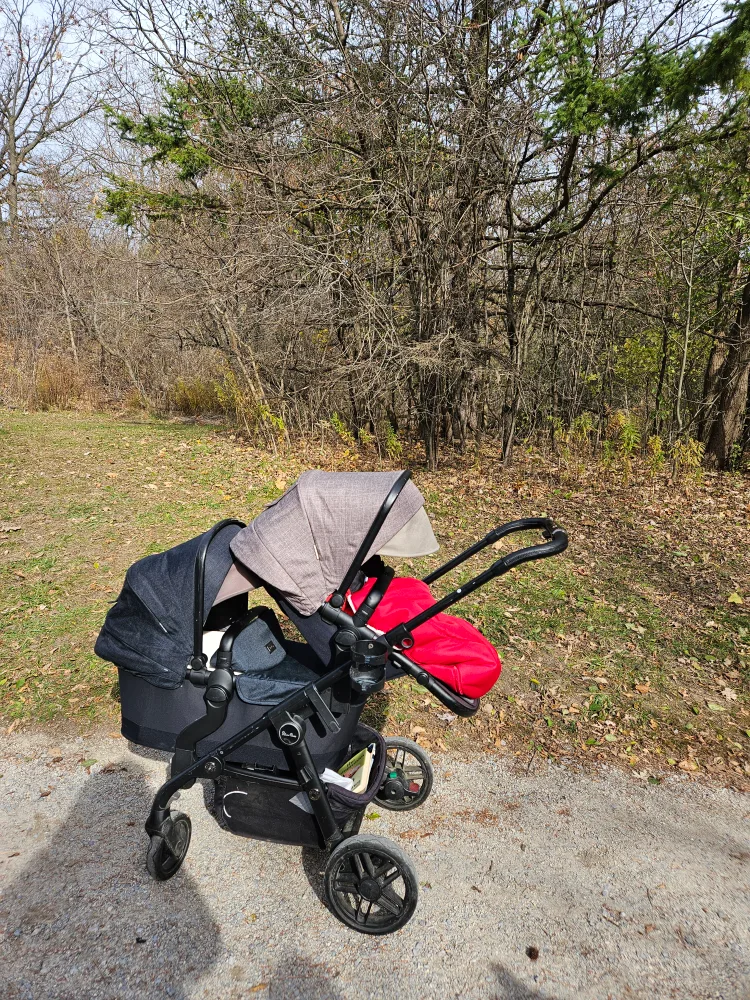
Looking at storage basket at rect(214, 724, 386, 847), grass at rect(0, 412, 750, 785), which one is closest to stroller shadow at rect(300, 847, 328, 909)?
storage basket at rect(214, 724, 386, 847)

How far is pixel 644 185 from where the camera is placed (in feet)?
30.3

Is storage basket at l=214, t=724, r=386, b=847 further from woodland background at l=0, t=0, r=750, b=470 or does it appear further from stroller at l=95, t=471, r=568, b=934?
woodland background at l=0, t=0, r=750, b=470

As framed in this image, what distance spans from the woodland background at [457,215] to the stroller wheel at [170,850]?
7.20 m

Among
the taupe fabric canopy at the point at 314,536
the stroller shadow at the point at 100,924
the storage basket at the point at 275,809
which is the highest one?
the taupe fabric canopy at the point at 314,536

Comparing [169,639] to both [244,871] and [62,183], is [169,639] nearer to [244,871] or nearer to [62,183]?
[244,871]

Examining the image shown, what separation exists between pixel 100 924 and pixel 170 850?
15.2 inches

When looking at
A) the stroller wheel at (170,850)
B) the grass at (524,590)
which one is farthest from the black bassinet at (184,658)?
the grass at (524,590)

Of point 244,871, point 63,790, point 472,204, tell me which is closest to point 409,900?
point 244,871

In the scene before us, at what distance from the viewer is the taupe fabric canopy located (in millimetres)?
2596

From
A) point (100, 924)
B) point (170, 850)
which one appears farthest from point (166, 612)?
point (100, 924)

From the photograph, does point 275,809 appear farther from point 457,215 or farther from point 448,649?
point 457,215

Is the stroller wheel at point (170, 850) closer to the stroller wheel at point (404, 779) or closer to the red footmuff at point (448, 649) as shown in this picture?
the stroller wheel at point (404, 779)

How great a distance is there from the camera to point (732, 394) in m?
9.82

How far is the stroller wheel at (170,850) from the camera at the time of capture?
9.52 feet
